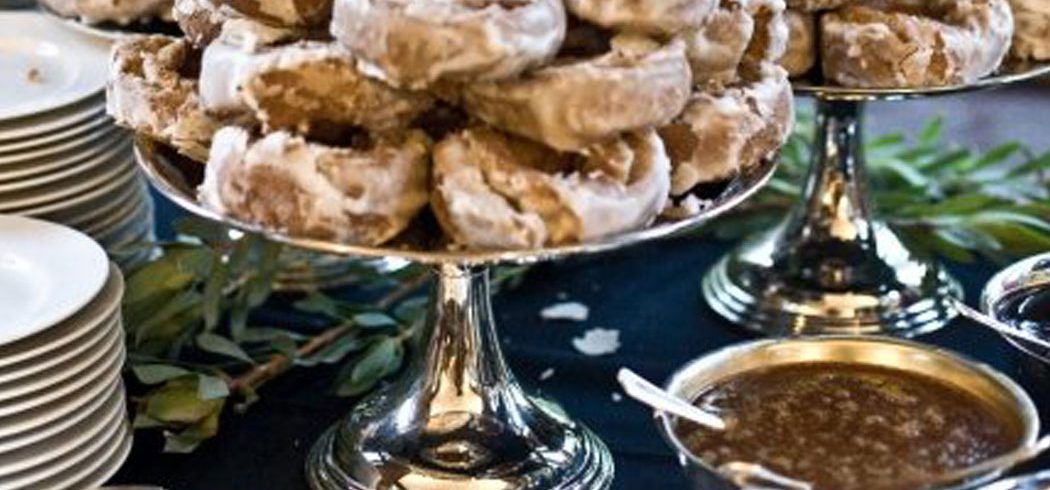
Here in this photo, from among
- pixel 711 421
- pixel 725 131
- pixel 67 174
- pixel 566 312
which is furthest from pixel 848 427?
pixel 67 174

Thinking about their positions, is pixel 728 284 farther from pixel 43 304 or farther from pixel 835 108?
pixel 43 304

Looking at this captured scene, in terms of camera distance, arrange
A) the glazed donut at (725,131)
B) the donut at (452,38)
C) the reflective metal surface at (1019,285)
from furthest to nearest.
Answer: the reflective metal surface at (1019,285), the glazed donut at (725,131), the donut at (452,38)

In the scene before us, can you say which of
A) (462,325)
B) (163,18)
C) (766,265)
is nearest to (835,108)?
(766,265)

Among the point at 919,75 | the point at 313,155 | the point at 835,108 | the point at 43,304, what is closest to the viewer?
the point at 313,155

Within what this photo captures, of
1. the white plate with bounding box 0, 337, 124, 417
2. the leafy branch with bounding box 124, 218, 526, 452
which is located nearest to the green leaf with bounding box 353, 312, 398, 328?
the leafy branch with bounding box 124, 218, 526, 452

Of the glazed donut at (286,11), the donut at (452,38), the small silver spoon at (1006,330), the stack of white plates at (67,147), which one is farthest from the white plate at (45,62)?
the small silver spoon at (1006,330)

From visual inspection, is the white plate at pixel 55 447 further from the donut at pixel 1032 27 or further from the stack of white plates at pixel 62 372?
the donut at pixel 1032 27
